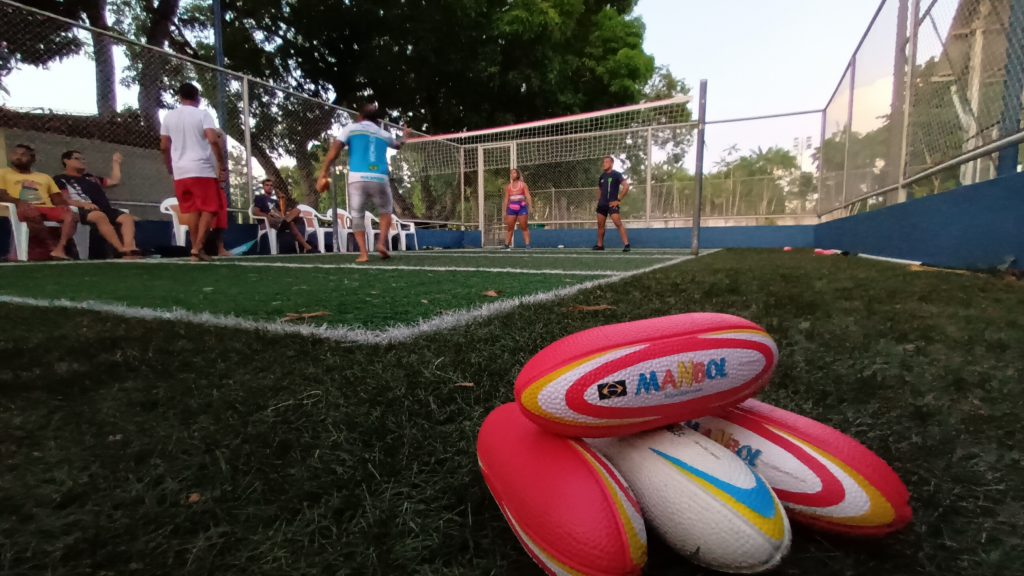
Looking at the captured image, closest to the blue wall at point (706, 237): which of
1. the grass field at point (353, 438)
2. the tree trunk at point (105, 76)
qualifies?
the tree trunk at point (105, 76)

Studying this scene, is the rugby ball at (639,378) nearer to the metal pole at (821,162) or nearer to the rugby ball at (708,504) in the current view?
the rugby ball at (708,504)

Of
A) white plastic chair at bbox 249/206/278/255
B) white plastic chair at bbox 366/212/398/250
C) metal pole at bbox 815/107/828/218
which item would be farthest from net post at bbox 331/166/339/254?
metal pole at bbox 815/107/828/218

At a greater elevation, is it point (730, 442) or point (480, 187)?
point (480, 187)

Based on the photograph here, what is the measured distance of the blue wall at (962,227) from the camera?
3.88 meters

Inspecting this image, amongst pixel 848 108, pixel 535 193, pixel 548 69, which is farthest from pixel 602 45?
pixel 848 108

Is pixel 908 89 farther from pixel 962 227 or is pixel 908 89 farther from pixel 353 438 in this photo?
pixel 353 438

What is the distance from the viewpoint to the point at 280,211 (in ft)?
32.2

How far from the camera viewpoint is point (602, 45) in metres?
17.7

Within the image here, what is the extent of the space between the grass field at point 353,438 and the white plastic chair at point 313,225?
332 inches

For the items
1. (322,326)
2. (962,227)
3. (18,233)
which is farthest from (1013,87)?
(18,233)

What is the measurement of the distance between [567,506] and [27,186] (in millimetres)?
8770

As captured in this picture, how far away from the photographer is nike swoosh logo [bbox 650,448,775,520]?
0.74m

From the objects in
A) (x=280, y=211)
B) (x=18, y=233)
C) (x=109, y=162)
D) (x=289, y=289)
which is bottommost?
(x=289, y=289)

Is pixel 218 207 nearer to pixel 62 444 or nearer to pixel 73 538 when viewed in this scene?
pixel 62 444
